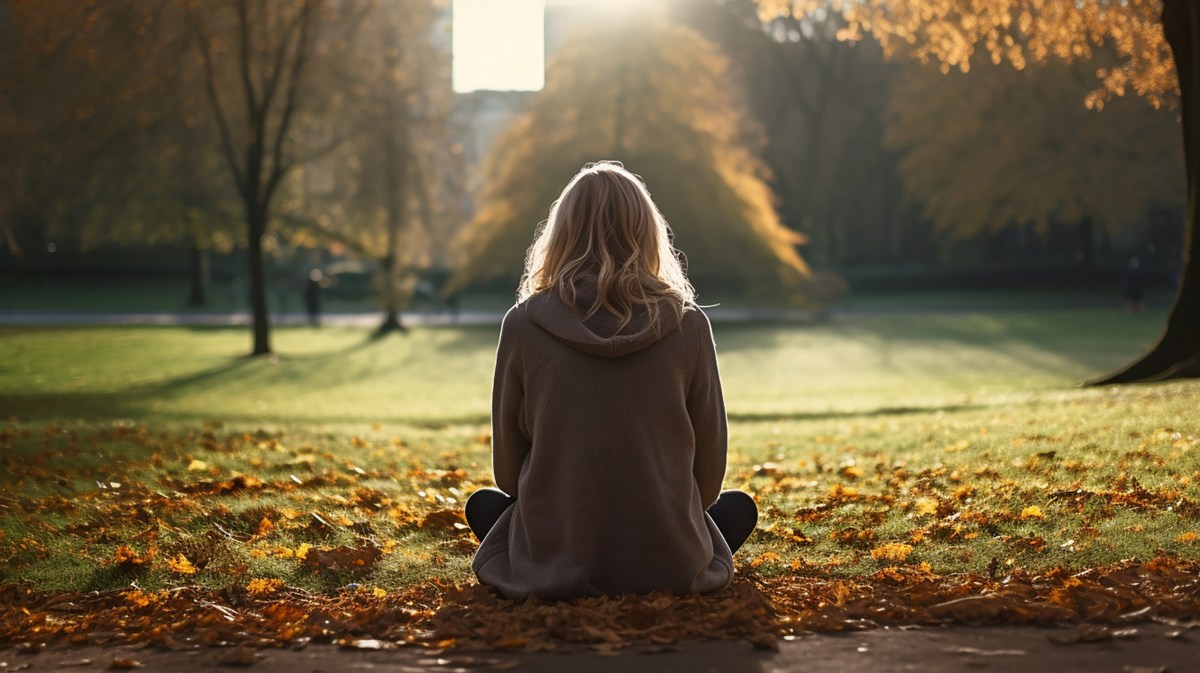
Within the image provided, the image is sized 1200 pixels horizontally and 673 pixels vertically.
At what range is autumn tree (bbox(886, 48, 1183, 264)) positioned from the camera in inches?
1501

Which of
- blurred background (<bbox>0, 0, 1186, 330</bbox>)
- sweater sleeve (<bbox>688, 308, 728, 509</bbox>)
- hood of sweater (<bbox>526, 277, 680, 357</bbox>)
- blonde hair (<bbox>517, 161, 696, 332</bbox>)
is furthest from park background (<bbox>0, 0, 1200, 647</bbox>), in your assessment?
blonde hair (<bbox>517, 161, 696, 332</bbox>)


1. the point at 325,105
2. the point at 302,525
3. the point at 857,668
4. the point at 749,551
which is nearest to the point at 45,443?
the point at 302,525

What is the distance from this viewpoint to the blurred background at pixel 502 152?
25.1 meters

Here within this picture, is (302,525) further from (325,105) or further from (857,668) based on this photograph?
(325,105)

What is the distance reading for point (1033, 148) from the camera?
134 ft

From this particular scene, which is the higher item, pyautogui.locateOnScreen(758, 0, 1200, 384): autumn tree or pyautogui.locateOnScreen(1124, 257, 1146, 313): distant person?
pyautogui.locateOnScreen(758, 0, 1200, 384): autumn tree

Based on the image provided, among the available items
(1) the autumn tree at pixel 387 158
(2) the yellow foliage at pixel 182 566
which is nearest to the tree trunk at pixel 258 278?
(1) the autumn tree at pixel 387 158

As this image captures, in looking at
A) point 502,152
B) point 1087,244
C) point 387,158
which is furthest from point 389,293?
point 1087,244

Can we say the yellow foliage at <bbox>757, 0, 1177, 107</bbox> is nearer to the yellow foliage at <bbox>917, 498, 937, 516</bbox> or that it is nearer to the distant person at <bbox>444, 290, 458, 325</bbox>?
the yellow foliage at <bbox>917, 498, 937, 516</bbox>

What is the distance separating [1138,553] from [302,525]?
14.3 feet

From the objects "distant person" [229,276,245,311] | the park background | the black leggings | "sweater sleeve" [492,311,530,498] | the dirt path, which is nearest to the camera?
the dirt path

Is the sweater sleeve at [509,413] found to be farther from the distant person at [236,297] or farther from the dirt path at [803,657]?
the distant person at [236,297]

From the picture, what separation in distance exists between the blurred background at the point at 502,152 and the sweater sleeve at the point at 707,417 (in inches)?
486

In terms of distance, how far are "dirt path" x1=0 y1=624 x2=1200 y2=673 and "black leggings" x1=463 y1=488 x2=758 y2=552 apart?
784 mm
